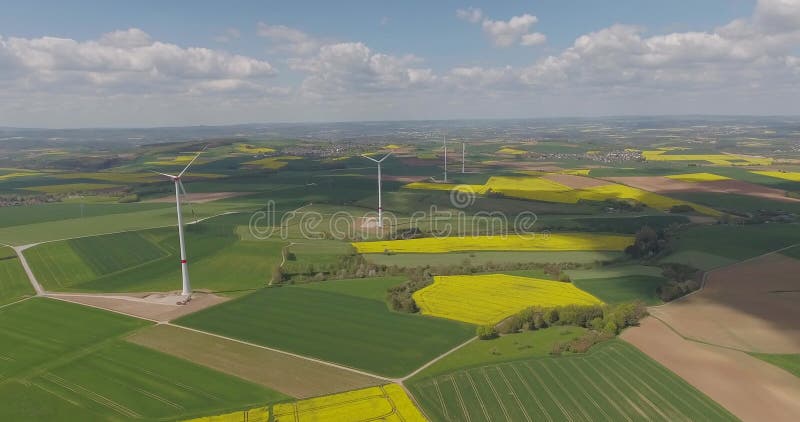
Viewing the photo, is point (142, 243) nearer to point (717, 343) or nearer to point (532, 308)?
point (532, 308)

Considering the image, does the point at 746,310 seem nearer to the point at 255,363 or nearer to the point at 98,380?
the point at 255,363

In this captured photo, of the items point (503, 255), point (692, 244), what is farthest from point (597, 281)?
point (692, 244)

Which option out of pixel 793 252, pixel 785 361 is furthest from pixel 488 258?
pixel 793 252

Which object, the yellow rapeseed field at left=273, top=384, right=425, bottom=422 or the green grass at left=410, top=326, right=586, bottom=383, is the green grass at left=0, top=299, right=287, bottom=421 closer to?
the yellow rapeseed field at left=273, top=384, right=425, bottom=422

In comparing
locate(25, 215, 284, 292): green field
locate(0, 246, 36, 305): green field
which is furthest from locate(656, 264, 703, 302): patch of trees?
locate(0, 246, 36, 305): green field

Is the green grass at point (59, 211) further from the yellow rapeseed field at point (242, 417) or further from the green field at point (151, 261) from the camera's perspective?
the yellow rapeseed field at point (242, 417)

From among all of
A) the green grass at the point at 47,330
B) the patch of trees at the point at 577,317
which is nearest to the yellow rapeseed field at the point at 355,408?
the patch of trees at the point at 577,317
